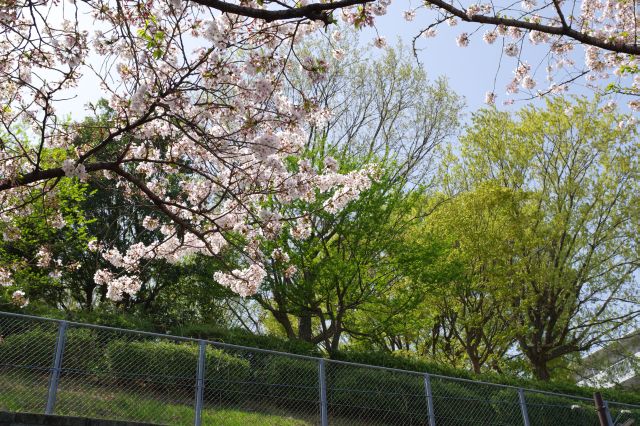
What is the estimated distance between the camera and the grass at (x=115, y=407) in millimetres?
7758

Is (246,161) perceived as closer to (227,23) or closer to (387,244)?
(227,23)

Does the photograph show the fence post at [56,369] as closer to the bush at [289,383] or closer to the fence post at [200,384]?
the fence post at [200,384]

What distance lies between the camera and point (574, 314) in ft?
67.5

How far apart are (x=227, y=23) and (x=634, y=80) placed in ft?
25.8

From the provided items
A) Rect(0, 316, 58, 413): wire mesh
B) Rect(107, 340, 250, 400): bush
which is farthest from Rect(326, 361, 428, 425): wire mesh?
Rect(0, 316, 58, 413): wire mesh

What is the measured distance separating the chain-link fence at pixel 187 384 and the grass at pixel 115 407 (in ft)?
0.05

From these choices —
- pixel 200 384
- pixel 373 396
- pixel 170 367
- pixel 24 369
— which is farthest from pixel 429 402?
pixel 24 369

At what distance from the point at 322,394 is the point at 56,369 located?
3904 mm

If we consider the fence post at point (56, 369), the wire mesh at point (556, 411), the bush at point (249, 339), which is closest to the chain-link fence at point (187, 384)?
the fence post at point (56, 369)

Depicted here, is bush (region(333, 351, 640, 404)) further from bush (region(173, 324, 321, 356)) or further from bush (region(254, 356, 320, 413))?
bush (region(254, 356, 320, 413))

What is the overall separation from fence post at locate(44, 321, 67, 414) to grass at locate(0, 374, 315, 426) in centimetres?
30

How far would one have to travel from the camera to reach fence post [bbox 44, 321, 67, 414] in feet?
24.0

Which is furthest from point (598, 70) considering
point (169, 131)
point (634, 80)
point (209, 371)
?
point (209, 371)

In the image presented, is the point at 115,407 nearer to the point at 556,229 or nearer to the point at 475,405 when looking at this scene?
the point at 475,405
